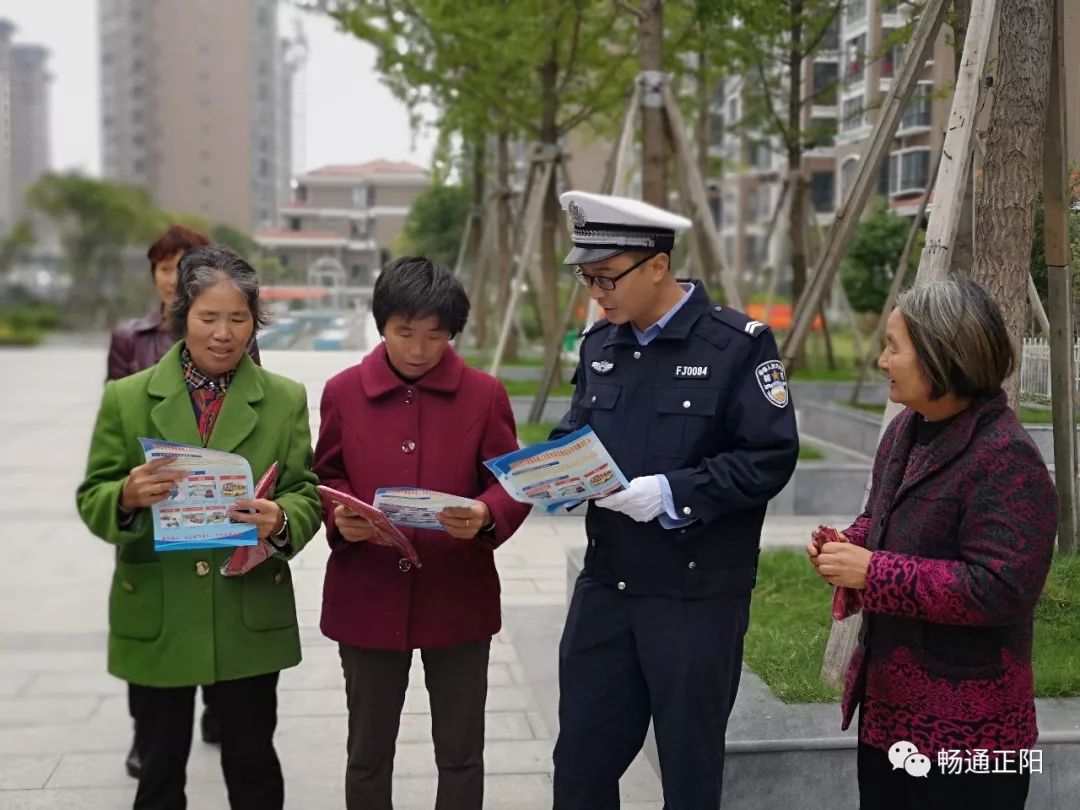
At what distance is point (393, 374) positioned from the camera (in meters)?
2.76

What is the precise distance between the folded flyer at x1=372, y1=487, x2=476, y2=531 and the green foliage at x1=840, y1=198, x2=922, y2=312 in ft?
20.9

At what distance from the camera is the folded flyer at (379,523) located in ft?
8.13

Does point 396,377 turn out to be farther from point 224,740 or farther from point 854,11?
point 854,11

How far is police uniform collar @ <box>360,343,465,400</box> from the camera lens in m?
2.74

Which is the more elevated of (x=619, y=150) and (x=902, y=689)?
(x=619, y=150)

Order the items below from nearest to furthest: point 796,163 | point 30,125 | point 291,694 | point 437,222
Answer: point 291,694
point 796,163
point 437,222
point 30,125

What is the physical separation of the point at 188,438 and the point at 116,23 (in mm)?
48653

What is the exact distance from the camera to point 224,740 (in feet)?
9.45

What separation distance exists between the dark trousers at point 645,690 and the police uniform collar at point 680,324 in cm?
53

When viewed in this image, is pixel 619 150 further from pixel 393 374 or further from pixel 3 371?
pixel 3 371

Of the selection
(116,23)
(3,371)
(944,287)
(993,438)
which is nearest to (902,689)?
A: (993,438)

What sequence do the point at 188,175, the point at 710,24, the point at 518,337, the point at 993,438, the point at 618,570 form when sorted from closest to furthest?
the point at 993,438 → the point at 618,570 → the point at 710,24 → the point at 518,337 → the point at 188,175

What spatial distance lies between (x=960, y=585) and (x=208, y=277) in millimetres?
1679

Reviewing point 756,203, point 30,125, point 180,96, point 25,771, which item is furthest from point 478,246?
→ point 180,96
